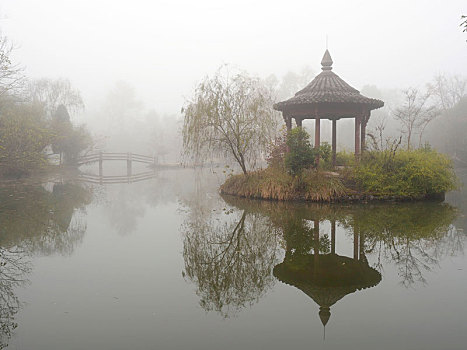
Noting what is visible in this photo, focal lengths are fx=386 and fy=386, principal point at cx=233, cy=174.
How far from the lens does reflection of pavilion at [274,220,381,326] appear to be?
465cm

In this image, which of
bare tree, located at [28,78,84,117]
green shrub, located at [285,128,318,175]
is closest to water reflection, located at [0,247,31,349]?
green shrub, located at [285,128,318,175]

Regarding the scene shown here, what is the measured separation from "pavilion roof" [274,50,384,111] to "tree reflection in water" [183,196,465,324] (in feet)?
12.5

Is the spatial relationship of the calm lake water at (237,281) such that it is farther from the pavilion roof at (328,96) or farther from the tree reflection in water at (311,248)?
the pavilion roof at (328,96)

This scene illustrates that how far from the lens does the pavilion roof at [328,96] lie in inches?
502

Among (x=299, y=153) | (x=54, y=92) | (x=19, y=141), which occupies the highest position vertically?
(x=54, y=92)

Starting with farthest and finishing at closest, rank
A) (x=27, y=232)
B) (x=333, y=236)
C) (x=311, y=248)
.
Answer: (x=27, y=232) → (x=333, y=236) → (x=311, y=248)

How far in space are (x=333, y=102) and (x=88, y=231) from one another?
28.3ft

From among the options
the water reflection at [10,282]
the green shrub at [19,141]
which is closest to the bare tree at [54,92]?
the green shrub at [19,141]

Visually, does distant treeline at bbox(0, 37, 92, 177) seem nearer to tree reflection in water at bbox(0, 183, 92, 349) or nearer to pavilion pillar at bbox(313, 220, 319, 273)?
tree reflection in water at bbox(0, 183, 92, 349)

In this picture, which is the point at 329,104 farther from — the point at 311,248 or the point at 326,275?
the point at 326,275

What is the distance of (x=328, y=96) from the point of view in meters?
12.9

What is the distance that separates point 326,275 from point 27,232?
6.33 meters

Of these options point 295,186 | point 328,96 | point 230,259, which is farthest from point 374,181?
point 230,259

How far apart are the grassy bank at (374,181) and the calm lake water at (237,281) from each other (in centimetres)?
188
